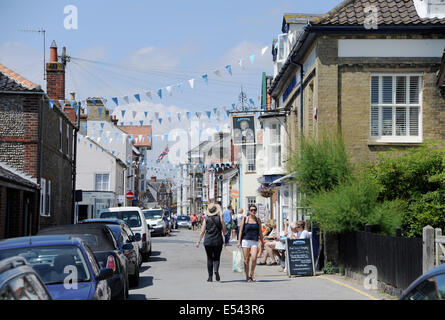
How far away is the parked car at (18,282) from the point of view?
4.88 m

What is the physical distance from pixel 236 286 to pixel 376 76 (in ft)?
28.4

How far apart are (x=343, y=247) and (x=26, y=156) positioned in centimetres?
1383

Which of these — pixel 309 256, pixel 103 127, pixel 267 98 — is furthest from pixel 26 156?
pixel 103 127

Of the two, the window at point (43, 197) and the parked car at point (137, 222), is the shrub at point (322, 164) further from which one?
the window at point (43, 197)

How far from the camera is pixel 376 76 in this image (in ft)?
66.7

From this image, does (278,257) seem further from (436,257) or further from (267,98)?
(267,98)

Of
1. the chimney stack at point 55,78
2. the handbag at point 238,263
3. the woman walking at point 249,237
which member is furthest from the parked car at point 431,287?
the chimney stack at point 55,78

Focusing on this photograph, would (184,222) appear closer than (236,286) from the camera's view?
No

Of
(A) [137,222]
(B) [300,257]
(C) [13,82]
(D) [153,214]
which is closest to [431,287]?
(B) [300,257]

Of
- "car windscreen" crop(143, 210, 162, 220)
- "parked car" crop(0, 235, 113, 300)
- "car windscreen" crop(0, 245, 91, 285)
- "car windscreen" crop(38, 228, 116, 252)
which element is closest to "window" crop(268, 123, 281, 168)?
"car windscreen" crop(38, 228, 116, 252)

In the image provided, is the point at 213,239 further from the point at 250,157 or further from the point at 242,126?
the point at 250,157

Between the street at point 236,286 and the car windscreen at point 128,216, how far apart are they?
4.49 meters

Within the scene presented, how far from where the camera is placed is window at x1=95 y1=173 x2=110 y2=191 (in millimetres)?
58094

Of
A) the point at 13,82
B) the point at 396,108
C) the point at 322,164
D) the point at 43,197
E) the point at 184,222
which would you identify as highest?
the point at 13,82
